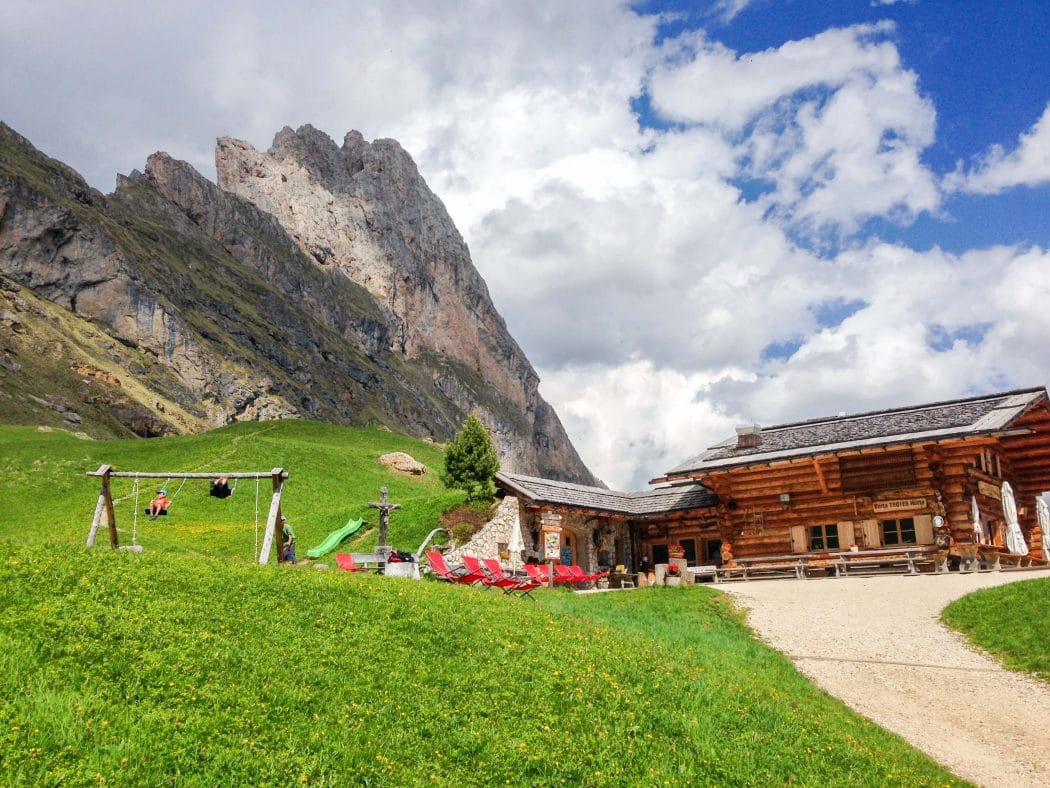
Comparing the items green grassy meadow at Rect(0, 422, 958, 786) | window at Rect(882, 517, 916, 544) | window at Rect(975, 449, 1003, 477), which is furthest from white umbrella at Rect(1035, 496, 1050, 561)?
green grassy meadow at Rect(0, 422, 958, 786)

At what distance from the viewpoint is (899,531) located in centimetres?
2997

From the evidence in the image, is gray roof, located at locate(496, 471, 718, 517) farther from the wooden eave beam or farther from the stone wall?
the wooden eave beam

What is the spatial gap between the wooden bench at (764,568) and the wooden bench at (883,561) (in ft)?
4.57

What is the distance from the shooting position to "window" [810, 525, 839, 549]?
3133 centimetres

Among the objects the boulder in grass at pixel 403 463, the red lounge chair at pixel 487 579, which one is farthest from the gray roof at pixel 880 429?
the boulder in grass at pixel 403 463

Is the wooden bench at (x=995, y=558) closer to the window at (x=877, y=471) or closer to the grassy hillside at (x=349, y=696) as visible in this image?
the window at (x=877, y=471)

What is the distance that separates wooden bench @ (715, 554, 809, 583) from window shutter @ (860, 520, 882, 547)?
2.52 m

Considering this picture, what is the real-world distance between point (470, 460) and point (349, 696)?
2557 cm

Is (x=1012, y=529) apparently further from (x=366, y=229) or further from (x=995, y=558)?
(x=366, y=229)

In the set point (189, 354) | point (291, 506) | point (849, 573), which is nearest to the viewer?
point (849, 573)

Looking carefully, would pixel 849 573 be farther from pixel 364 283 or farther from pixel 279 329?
pixel 364 283

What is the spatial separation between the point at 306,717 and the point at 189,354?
96084 mm

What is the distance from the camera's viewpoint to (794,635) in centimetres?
1959

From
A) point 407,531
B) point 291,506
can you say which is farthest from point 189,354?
point 407,531
